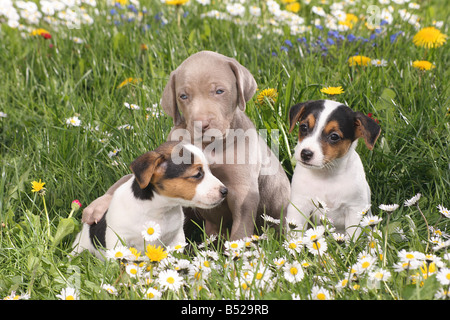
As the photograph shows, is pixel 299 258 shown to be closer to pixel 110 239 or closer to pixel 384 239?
pixel 384 239

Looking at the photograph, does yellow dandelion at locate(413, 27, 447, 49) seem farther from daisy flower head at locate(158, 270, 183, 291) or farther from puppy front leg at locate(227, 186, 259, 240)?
daisy flower head at locate(158, 270, 183, 291)

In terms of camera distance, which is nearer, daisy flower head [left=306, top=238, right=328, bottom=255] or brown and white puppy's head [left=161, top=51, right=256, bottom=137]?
daisy flower head [left=306, top=238, right=328, bottom=255]

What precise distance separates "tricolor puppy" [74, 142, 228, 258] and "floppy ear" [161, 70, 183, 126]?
13.7 inches

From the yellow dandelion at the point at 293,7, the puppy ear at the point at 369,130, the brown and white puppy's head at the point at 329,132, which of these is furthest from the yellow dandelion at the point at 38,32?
the puppy ear at the point at 369,130

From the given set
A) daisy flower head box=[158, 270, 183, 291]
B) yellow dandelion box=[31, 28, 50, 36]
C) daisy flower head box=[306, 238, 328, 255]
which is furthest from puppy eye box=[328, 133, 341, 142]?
yellow dandelion box=[31, 28, 50, 36]

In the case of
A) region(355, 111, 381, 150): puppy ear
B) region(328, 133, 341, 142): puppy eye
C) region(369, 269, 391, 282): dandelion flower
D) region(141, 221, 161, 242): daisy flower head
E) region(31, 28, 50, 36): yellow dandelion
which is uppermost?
region(355, 111, 381, 150): puppy ear

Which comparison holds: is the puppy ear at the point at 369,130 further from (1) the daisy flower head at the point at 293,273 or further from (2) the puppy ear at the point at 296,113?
(1) the daisy flower head at the point at 293,273

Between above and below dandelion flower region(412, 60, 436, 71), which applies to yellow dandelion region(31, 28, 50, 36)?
below

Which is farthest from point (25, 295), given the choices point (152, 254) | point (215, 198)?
point (215, 198)

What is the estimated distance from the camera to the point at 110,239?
3.88m

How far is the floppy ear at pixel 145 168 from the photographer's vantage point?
3.55 m

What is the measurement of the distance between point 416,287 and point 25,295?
6.95 feet

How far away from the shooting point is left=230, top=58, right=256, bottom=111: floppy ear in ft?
13.1

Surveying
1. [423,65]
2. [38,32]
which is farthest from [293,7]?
[38,32]
